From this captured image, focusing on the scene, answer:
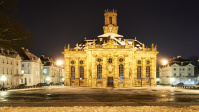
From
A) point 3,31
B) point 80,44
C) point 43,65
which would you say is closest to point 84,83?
point 80,44

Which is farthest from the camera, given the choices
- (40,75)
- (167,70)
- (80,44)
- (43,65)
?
(167,70)

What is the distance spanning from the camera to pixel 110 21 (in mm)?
99562

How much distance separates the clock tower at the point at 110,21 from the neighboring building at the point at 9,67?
125ft

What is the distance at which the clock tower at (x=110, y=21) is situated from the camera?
98.0 m

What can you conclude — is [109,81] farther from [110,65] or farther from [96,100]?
[96,100]

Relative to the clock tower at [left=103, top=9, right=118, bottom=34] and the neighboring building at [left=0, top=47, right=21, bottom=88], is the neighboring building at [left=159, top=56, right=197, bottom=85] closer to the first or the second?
the clock tower at [left=103, top=9, right=118, bottom=34]

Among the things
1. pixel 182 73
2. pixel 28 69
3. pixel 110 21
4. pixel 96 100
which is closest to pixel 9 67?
pixel 28 69

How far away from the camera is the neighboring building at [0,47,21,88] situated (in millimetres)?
64125

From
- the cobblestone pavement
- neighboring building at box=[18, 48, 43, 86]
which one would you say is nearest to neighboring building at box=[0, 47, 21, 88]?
neighboring building at box=[18, 48, 43, 86]

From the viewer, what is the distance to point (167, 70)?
113 metres

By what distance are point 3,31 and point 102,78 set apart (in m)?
56.8

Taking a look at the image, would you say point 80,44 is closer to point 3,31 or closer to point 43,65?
point 43,65

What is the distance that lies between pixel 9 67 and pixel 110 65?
1177 inches

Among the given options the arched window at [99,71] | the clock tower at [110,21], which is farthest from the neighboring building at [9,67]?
the clock tower at [110,21]
